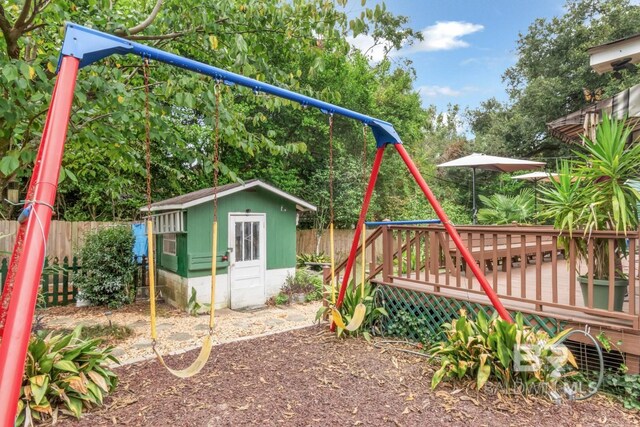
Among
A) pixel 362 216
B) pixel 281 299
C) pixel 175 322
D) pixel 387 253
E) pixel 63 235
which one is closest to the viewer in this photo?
pixel 362 216

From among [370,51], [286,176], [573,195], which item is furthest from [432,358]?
[370,51]

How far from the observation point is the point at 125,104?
3.98 meters

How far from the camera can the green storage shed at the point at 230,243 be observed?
6.77 metres

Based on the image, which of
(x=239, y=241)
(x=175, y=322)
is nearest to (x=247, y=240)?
(x=239, y=241)

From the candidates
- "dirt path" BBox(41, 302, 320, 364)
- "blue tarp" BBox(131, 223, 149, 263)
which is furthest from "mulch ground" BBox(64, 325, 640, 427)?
"blue tarp" BBox(131, 223, 149, 263)

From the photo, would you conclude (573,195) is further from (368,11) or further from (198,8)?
(198,8)

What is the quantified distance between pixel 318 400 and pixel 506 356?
1.55m

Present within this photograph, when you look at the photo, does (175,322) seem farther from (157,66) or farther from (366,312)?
(157,66)

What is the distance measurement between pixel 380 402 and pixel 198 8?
14.4 feet

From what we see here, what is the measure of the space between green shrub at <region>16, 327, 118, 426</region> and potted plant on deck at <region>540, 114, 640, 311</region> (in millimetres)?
4084

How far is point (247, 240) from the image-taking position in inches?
291

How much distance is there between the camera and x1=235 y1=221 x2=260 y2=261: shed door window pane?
725cm

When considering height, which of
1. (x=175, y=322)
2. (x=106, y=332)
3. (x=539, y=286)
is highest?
(x=539, y=286)

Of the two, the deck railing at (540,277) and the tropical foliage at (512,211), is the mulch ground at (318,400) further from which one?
the tropical foliage at (512,211)
